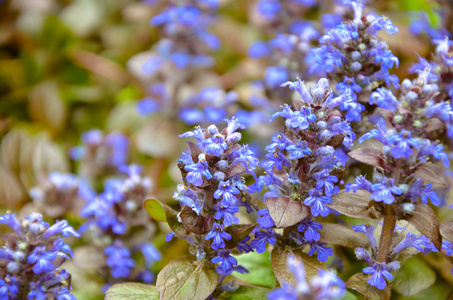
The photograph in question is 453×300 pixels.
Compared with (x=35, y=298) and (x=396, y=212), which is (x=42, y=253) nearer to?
(x=35, y=298)

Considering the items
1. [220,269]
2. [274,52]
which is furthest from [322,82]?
[274,52]

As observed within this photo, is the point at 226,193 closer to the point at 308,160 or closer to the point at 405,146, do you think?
the point at 308,160

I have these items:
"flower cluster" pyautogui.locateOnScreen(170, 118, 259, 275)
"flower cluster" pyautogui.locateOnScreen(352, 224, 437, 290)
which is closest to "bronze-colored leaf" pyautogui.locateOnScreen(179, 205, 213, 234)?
"flower cluster" pyautogui.locateOnScreen(170, 118, 259, 275)

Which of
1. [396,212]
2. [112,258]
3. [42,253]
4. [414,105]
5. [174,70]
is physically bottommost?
[112,258]

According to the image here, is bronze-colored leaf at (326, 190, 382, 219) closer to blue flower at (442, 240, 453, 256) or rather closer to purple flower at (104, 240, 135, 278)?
blue flower at (442, 240, 453, 256)

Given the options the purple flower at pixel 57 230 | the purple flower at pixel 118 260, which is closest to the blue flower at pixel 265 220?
the purple flower at pixel 57 230

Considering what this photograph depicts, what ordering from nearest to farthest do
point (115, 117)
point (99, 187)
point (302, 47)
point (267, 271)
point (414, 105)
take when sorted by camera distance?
point (414, 105), point (267, 271), point (302, 47), point (99, 187), point (115, 117)

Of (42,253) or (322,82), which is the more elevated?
(322,82)
